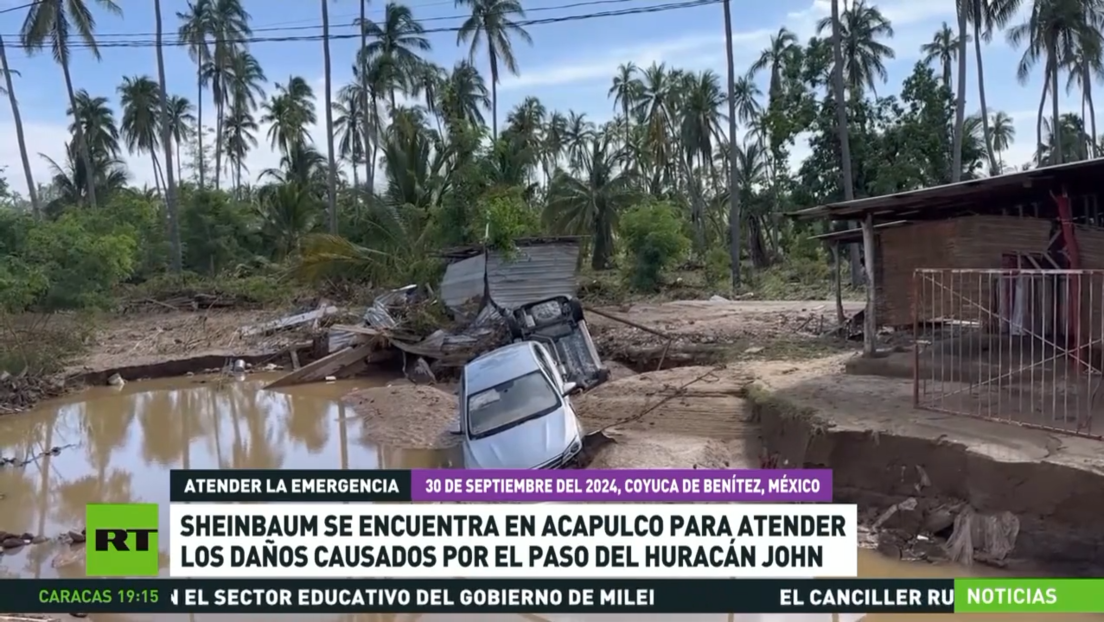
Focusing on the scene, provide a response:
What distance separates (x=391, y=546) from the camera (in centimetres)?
504

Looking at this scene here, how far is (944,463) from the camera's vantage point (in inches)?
309

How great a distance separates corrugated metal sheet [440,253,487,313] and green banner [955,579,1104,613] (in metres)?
14.5

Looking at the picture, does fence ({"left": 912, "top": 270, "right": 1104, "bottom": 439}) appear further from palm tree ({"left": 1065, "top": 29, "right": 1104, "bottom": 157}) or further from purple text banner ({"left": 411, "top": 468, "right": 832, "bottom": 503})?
palm tree ({"left": 1065, "top": 29, "right": 1104, "bottom": 157})

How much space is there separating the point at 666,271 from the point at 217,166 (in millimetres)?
36931

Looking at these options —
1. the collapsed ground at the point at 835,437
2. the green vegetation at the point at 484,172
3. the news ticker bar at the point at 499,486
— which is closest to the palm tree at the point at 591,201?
the green vegetation at the point at 484,172

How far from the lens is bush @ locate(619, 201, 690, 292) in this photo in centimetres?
2792

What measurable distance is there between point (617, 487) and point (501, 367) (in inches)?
155

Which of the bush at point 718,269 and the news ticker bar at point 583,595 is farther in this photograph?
the bush at point 718,269

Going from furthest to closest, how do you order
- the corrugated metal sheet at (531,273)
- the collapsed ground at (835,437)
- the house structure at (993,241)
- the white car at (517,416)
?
the corrugated metal sheet at (531,273) → the house structure at (993,241) → the white car at (517,416) → the collapsed ground at (835,437)

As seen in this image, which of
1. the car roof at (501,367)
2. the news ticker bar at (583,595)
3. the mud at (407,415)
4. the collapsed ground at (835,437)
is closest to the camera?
the news ticker bar at (583,595)

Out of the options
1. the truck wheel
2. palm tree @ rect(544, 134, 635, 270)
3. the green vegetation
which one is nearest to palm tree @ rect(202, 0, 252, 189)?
the green vegetation

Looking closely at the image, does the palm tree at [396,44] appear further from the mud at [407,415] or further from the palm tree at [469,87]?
the mud at [407,415]

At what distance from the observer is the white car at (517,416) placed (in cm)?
920

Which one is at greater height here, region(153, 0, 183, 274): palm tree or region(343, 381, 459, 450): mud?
region(153, 0, 183, 274): palm tree
